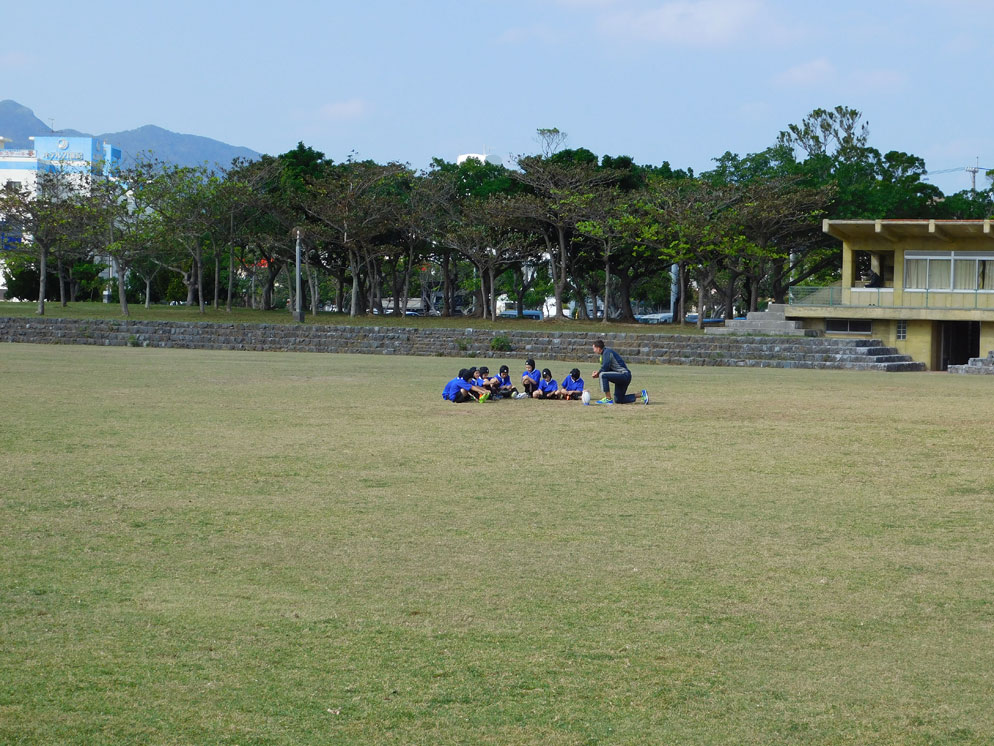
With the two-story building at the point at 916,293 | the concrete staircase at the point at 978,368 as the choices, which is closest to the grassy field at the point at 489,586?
the concrete staircase at the point at 978,368

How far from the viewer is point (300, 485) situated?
9.23 metres

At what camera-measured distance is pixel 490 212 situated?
43.2 meters

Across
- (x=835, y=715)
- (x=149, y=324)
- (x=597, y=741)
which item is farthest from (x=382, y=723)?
(x=149, y=324)

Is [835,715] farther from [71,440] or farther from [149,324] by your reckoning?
[149,324]

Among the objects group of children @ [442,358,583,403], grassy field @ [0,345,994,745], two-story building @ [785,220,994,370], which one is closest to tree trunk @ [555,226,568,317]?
two-story building @ [785,220,994,370]

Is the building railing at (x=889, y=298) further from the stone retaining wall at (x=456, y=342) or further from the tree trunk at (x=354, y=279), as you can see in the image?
the tree trunk at (x=354, y=279)

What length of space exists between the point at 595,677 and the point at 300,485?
16.4 ft

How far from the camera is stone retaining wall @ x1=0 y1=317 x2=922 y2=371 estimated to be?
103 feet

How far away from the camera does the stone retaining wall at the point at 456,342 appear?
103ft

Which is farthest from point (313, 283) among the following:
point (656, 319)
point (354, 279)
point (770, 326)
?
point (770, 326)

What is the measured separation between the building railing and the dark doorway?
113 cm

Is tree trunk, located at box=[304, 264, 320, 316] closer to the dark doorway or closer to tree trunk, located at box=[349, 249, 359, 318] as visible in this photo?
tree trunk, located at box=[349, 249, 359, 318]

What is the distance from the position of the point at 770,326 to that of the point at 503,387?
801 inches

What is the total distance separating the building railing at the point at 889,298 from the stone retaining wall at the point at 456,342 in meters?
3.41
